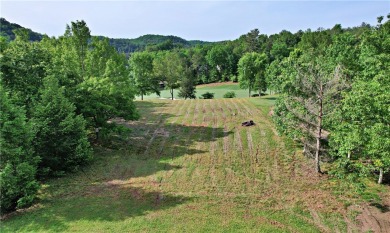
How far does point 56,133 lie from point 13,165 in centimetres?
587

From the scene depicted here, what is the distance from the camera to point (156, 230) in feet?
52.4

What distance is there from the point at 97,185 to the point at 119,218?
5502 millimetres

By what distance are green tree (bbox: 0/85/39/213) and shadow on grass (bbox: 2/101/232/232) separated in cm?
119

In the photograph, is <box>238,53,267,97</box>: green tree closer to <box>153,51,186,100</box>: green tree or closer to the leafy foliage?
the leafy foliage

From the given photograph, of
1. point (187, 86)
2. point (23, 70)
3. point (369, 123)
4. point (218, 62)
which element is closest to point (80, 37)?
point (23, 70)

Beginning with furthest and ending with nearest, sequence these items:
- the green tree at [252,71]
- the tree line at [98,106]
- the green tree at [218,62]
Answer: the green tree at [218,62] → the green tree at [252,71] → the tree line at [98,106]

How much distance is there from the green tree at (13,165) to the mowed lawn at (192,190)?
40.0 inches

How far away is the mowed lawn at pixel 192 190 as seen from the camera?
1680 cm

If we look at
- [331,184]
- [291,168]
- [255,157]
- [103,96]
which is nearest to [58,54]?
[103,96]

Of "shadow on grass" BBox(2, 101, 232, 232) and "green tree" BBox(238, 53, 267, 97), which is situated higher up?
"green tree" BBox(238, 53, 267, 97)

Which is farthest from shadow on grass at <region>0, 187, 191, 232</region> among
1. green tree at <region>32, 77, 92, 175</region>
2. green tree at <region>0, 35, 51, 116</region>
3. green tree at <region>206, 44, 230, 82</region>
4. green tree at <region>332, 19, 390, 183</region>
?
green tree at <region>206, 44, 230, 82</region>

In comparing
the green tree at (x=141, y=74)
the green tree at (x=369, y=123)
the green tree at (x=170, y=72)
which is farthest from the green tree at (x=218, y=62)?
the green tree at (x=369, y=123)

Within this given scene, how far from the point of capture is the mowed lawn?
16797mm

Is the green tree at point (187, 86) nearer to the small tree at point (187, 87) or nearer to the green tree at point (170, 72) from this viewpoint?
the small tree at point (187, 87)
